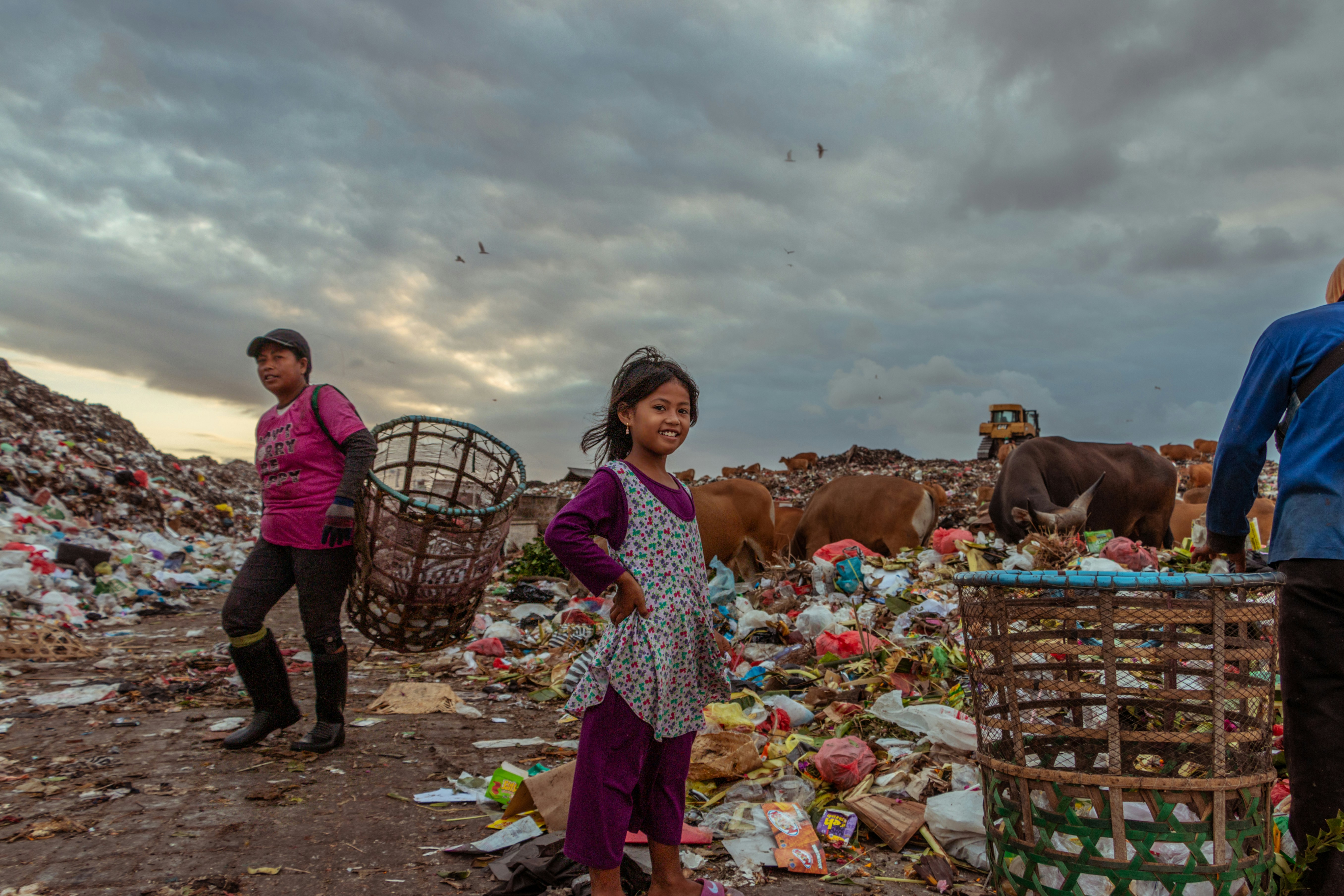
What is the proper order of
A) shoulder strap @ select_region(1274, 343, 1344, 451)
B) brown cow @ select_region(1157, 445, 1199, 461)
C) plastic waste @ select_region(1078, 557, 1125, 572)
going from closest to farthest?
1. shoulder strap @ select_region(1274, 343, 1344, 451)
2. plastic waste @ select_region(1078, 557, 1125, 572)
3. brown cow @ select_region(1157, 445, 1199, 461)

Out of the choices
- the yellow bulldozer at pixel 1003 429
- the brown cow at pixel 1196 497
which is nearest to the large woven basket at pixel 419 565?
the brown cow at pixel 1196 497

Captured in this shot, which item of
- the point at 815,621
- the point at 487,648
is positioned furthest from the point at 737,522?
the point at 815,621

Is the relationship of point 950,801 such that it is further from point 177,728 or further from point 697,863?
point 177,728

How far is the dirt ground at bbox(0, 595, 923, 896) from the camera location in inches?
99.2

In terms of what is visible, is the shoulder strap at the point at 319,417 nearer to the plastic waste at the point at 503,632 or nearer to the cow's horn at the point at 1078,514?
the plastic waste at the point at 503,632

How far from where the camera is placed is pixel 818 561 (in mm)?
6910

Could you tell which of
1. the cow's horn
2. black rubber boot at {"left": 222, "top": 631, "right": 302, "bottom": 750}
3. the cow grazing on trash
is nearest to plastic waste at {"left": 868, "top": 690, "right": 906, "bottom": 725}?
black rubber boot at {"left": 222, "top": 631, "right": 302, "bottom": 750}

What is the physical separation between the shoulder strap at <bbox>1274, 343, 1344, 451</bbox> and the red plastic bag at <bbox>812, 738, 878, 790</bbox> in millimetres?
1806

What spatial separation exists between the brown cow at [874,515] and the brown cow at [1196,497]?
379 centimetres

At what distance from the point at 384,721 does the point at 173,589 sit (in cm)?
569

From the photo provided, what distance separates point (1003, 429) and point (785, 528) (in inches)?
633

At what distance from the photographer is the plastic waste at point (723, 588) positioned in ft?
21.7

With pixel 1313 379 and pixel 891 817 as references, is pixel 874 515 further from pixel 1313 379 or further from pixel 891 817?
pixel 1313 379

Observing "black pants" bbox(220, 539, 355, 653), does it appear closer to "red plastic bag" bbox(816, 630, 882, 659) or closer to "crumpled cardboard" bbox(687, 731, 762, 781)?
"crumpled cardboard" bbox(687, 731, 762, 781)
